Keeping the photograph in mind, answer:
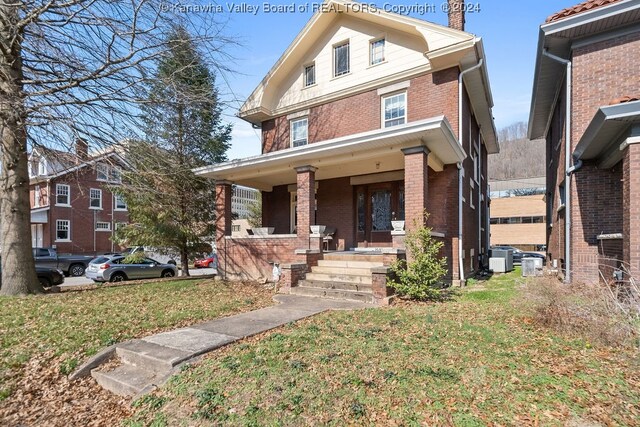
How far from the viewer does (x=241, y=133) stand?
16.3 meters

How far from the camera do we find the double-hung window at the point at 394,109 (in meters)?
11.3

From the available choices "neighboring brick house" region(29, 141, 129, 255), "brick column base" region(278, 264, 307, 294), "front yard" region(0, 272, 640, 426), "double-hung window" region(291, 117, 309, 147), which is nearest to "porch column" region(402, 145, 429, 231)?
"front yard" region(0, 272, 640, 426)

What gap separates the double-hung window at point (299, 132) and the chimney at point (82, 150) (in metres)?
7.20

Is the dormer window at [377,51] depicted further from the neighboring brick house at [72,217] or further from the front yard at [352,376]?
the neighboring brick house at [72,217]

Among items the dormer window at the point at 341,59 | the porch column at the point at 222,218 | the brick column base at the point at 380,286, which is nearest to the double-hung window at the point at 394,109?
the dormer window at the point at 341,59

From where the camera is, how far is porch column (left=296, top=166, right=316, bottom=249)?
991cm

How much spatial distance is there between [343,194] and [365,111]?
3069 millimetres

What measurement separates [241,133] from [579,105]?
12.9 m

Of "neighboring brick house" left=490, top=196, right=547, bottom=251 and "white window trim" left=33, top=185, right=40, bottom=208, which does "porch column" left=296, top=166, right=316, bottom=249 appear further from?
"neighboring brick house" left=490, top=196, right=547, bottom=251

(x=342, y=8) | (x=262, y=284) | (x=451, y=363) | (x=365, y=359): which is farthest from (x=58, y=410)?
(x=342, y=8)

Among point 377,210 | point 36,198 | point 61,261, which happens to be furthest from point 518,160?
point 36,198

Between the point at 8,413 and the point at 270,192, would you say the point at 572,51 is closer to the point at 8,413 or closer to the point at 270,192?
the point at 270,192

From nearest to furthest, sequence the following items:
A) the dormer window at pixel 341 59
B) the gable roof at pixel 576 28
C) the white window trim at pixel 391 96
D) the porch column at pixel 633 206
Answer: the porch column at pixel 633 206, the gable roof at pixel 576 28, the white window trim at pixel 391 96, the dormer window at pixel 341 59

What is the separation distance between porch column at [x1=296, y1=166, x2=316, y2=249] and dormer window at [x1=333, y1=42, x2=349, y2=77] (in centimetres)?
502
